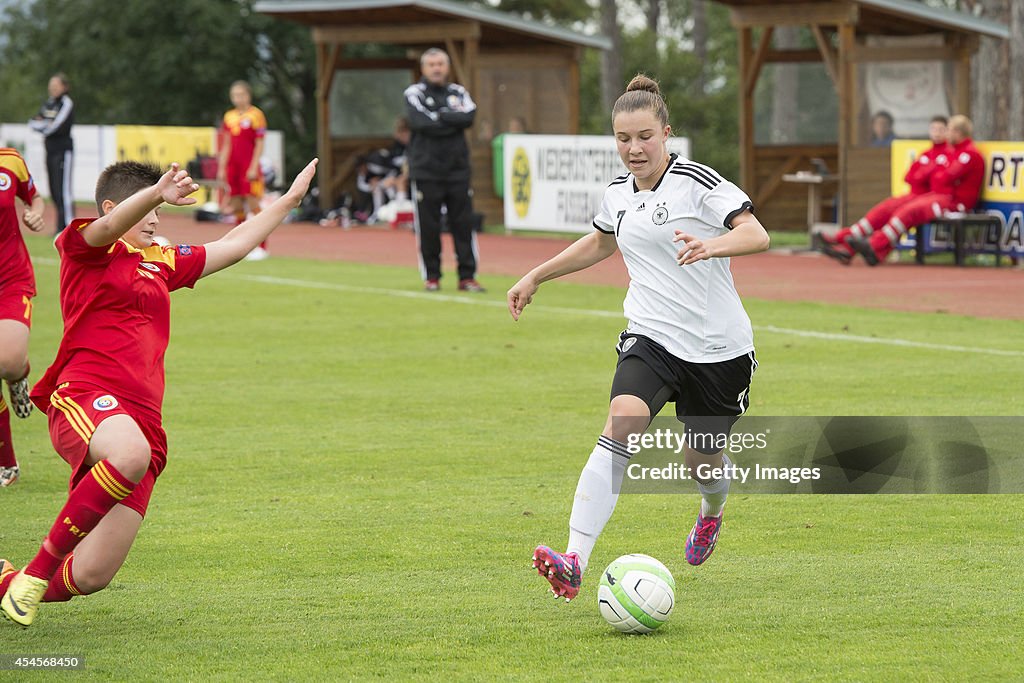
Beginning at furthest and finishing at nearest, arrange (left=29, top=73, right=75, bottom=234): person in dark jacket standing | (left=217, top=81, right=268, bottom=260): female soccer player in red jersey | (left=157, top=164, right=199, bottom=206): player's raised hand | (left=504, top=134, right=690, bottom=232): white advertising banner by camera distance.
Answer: (left=29, top=73, right=75, bottom=234): person in dark jacket standing, (left=504, top=134, right=690, bottom=232): white advertising banner, (left=217, top=81, right=268, bottom=260): female soccer player in red jersey, (left=157, top=164, right=199, bottom=206): player's raised hand

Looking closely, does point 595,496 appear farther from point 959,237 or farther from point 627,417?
point 959,237

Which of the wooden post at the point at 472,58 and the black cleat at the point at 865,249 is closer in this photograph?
the black cleat at the point at 865,249

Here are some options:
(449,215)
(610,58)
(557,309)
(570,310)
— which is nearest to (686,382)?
(570,310)

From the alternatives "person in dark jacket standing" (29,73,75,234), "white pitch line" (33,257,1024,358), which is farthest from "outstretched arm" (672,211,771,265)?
"person in dark jacket standing" (29,73,75,234)

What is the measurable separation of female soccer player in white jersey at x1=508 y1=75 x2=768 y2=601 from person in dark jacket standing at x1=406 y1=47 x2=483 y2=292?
34.4 ft

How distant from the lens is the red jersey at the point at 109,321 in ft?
17.5

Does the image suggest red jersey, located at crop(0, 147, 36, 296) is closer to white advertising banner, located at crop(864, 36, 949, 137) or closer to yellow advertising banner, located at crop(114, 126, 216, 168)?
white advertising banner, located at crop(864, 36, 949, 137)

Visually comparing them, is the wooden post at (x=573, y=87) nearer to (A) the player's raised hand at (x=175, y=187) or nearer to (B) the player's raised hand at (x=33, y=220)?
(B) the player's raised hand at (x=33, y=220)

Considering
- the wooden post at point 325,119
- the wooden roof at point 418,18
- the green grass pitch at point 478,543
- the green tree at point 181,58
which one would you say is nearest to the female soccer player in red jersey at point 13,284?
the green grass pitch at point 478,543

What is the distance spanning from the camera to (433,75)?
16.3 metres

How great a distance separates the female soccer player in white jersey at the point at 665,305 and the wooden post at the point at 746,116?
65.2ft

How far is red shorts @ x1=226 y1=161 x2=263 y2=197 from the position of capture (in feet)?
72.1

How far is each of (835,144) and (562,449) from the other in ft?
61.7

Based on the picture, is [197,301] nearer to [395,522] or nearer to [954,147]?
[954,147]
